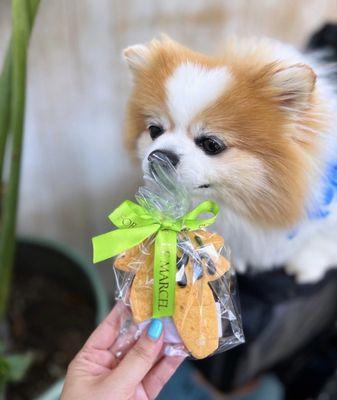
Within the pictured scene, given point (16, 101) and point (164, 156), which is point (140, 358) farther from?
point (16, 101)

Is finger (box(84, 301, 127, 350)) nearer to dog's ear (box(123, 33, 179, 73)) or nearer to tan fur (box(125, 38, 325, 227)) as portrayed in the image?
tan fur (box(125, 38, 325, 227))

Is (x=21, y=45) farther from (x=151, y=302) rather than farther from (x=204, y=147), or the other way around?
(x=151, y=302)

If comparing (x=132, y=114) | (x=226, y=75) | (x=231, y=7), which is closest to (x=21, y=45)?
(x=132, y=114)

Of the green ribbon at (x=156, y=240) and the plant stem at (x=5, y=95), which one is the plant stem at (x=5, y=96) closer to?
the plant stem at (x=5, y=95)

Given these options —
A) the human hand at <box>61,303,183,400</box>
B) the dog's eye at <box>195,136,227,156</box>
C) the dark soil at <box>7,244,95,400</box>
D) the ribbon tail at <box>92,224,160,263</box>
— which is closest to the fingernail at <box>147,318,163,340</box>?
the human hand at <box>61,303,183,400</box>

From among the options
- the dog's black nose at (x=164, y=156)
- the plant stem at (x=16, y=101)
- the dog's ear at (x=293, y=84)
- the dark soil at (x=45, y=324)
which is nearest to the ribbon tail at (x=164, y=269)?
the dog's black nose at (x=164, y=156)

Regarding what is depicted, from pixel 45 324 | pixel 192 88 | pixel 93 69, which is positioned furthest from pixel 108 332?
pixel 93 69

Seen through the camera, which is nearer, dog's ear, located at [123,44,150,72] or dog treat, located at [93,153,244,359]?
dog treat, located at [93,153,244,359]

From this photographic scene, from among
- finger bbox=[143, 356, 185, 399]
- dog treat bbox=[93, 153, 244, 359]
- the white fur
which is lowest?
finger bbox=[143, 356, 185, 399]
